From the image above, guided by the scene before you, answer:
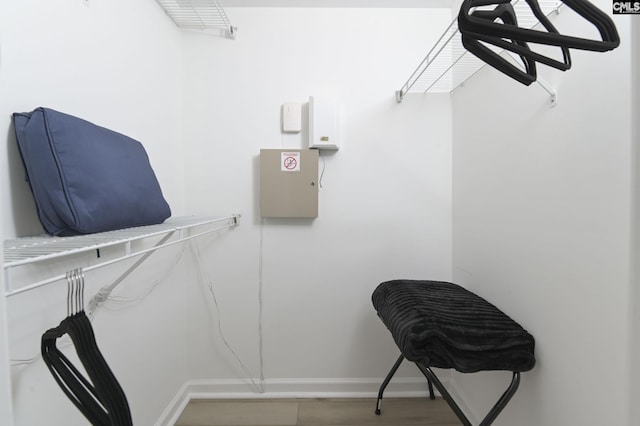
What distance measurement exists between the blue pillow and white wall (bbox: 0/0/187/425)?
0.08 meters

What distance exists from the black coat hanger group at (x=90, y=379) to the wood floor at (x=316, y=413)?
1.19 m

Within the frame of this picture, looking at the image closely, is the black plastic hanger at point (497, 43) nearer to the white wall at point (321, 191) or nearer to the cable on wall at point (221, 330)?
the white wall at point (321, 191)

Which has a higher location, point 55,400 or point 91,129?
point 91,129

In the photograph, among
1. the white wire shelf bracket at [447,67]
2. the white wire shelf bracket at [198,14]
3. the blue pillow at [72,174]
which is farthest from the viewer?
the white wire shelf bracket at [198,14]

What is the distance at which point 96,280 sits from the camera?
1018 mm

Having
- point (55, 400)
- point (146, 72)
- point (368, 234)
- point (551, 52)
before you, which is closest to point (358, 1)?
point (551, 52)

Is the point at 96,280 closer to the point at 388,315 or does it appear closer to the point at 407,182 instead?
the point at 388,315

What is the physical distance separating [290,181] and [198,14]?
1048mm

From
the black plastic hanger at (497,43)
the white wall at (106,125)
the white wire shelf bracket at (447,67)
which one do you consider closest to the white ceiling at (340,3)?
the white wire shelf bracket at (447,67)

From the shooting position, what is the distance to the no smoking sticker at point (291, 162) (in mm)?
1642

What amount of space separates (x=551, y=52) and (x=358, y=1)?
3.55 feet

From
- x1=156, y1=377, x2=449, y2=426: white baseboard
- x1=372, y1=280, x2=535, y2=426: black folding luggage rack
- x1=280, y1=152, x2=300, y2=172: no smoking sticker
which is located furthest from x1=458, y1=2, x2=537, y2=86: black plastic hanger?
x1=156, y1=377, x2=449, y2=426: white baseboard

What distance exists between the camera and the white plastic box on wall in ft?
5.25

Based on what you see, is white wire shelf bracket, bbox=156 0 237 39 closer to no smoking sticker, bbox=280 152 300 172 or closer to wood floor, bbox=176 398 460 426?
no smoking sticker, bbox=280 152 300 172
